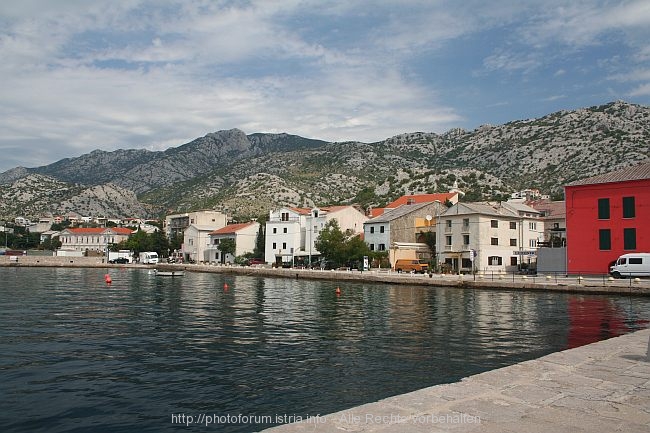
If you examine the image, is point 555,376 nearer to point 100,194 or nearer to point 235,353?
point 235,353

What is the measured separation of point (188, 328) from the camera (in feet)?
79.4

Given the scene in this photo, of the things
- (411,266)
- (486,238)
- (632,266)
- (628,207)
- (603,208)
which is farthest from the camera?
(411,266)

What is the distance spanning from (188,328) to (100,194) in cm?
19282

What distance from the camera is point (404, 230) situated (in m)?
82.1

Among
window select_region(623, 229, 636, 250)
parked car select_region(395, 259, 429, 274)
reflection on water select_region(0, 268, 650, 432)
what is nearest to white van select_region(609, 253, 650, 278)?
window select_region(623, 229, 636, 250)

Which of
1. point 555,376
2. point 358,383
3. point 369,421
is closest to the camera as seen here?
point 369,421

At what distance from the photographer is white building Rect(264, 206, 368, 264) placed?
303 feet

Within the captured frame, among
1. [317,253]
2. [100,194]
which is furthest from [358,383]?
[100,194]

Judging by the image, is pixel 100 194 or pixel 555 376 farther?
pixel 100 194

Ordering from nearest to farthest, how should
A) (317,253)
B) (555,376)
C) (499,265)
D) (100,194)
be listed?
1. (555,376)
2. (499,265)
3. (317,253)
4. (100,194)

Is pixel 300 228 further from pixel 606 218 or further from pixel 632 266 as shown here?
pixel 632 266

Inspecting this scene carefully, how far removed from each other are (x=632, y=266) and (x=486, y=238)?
22.3 m

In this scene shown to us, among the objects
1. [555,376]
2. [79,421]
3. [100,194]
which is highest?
[100,194]

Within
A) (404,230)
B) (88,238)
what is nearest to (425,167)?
(404,230)
